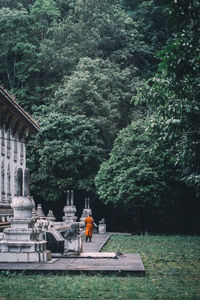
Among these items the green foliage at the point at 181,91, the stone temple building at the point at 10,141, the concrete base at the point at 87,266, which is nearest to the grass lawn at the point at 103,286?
the concrete base at the point at 87,266

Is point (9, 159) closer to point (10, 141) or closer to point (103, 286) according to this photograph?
point (10, 141)

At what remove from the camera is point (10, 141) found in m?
37.8

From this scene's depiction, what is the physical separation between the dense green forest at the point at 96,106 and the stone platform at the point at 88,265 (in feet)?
53.8

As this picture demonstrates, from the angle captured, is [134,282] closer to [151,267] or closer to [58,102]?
[151,267]

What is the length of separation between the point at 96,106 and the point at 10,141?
340 inches

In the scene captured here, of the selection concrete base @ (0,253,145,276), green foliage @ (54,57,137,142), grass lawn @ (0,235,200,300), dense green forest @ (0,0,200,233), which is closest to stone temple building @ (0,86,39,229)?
dense green forest @ (0,0,200,233)

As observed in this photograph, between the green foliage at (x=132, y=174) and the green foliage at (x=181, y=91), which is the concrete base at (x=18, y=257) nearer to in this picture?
the green foliage at (x=181, y=91)

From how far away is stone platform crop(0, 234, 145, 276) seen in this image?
506 inches

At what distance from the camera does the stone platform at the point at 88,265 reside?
12.9 metres

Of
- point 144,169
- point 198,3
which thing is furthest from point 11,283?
point 144,169

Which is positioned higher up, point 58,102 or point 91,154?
point 58,102

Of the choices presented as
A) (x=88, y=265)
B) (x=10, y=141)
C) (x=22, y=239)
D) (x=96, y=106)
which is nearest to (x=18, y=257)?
(x=22, y=239)

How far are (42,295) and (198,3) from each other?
23.9 feet

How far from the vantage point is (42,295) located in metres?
9.80
